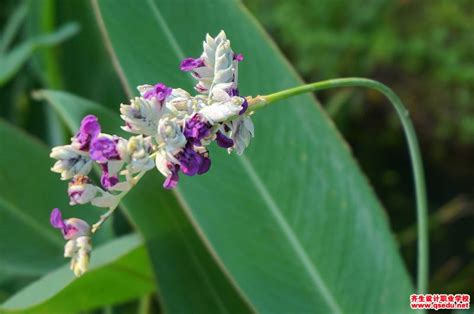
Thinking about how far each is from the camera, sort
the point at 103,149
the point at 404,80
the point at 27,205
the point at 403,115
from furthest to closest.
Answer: the point at 404,80 → the point at 27,205 → the point at 403,115 → the point at 103,149

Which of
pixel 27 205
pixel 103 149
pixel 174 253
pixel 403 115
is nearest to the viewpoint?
pixel 103 149

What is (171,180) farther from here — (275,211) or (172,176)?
(275,211)

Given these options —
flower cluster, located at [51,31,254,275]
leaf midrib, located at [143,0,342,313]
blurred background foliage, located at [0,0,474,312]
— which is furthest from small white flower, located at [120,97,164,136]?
blurred background foliage, located at [0,0,474,312]

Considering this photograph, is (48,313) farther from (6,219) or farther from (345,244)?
(345,244)

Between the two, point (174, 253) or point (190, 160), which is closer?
point (190, 160)

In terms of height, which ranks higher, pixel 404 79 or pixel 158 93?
pixel 404 79

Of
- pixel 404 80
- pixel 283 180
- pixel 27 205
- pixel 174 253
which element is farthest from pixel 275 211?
pixel 404 80

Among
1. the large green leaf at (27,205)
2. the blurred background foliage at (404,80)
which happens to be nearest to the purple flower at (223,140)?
the large green leaf at (27,205)
